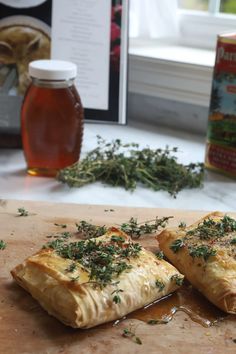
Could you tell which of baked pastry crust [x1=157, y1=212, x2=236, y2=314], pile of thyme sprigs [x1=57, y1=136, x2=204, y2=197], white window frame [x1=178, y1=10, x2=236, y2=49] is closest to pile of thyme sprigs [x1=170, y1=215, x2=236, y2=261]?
baked pastry crust [x1=157, y1=212, x2=236, y2=314]

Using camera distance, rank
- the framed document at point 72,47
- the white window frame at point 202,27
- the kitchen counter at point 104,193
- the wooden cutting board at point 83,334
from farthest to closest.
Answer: the white window frame at point 202,27 → the framed document at point 72,47 → the kitchen counter at point 104,193 → the wooden cutting board at point 83,334

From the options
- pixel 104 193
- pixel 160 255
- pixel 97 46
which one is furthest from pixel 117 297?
pixel 97 46

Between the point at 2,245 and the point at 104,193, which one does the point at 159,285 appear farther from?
the point at 104,193

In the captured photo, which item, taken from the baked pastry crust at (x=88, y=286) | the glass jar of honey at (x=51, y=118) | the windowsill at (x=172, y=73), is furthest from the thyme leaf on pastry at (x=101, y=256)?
the windowsill at (x=172, y=73)

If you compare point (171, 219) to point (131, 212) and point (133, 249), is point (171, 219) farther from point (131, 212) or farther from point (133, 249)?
point (133, 249)

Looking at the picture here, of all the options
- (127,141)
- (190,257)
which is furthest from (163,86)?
(190,257)

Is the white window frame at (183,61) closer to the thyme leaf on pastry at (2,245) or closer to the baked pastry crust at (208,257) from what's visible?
the baked pastry crust at (208,257)
